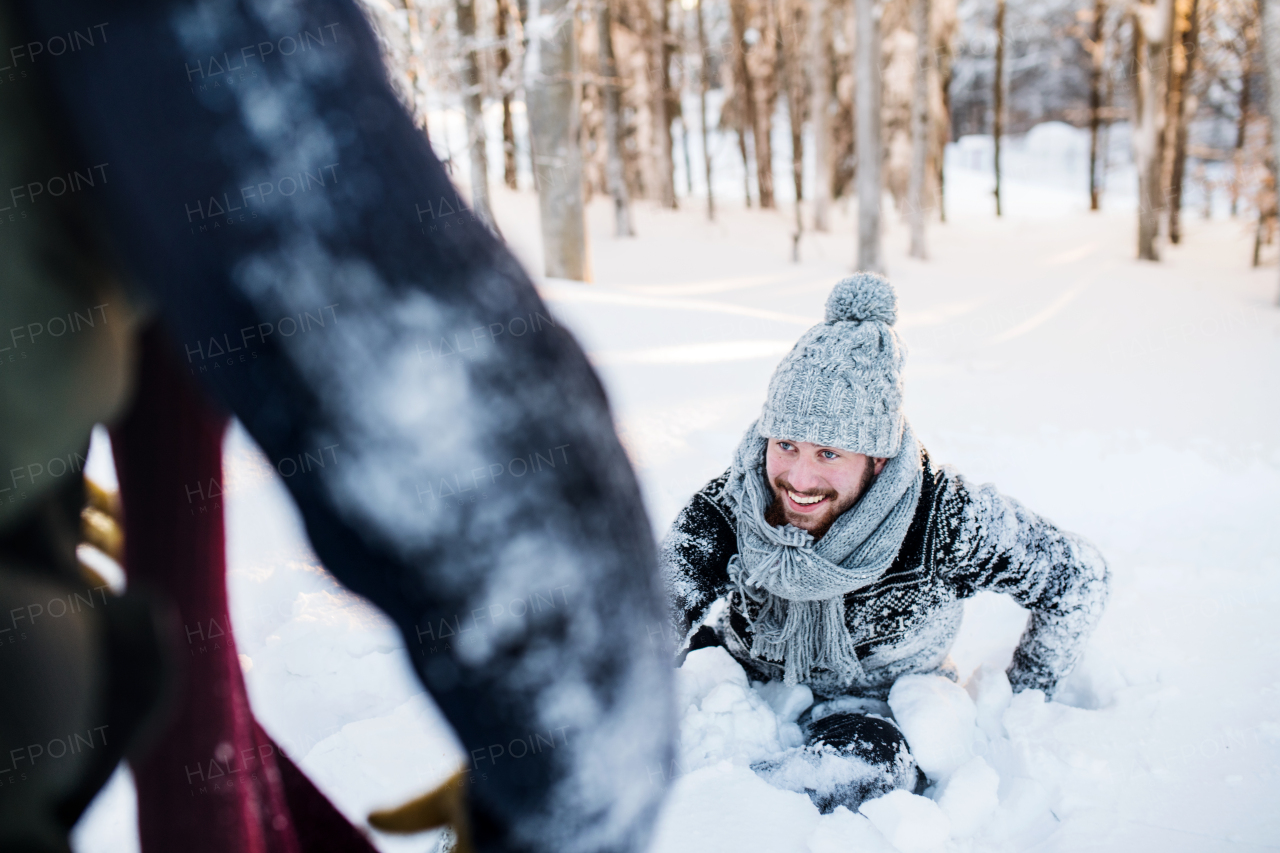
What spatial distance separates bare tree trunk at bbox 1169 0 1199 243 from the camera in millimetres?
11977

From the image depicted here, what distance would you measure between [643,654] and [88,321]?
311 millimetres

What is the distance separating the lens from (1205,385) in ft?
15.6

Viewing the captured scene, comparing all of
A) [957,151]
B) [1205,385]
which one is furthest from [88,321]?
[957,151]

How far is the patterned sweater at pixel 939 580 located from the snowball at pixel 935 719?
0.08m

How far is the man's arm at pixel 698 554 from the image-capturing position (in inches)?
71.3

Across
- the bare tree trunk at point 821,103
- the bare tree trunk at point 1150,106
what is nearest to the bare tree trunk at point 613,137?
the bare tree trunk at point 821,103

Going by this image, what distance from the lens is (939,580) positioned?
1835 millimetres

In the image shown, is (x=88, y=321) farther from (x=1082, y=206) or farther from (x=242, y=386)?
(x=1082, y=206)

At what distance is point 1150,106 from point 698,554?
1185cm

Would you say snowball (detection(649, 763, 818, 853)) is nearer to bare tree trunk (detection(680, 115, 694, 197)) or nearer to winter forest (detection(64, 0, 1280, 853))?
winter forest (detection(64, 0, 1280, 853))

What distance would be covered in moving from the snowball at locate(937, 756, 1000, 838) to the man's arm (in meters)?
0.66

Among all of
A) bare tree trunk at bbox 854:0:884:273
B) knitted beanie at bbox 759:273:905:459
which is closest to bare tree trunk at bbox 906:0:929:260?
bare tree trunk at bbox 854:0:884:273

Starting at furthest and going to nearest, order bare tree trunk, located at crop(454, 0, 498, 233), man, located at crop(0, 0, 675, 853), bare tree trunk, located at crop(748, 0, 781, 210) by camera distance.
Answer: bare tree trunk, located at crop(748, 0, 781, 210)
bare tree trunk, located at crop(454, 0, 498, 233)
man, located at crop(0, 0, 675, 853)

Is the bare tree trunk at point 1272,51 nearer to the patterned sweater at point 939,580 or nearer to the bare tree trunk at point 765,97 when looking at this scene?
the patterned sweater at point 939,580
